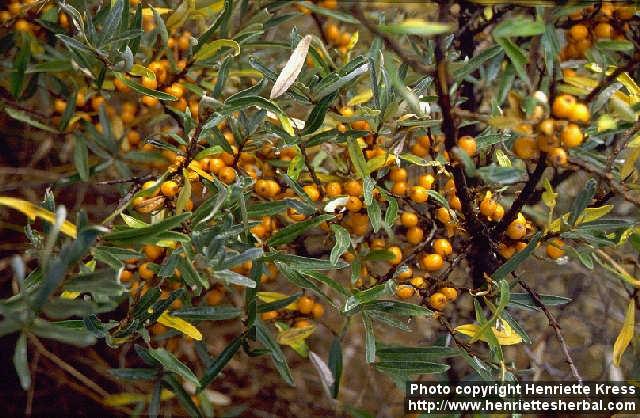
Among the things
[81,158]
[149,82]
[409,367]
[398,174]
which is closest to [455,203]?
[398,174]

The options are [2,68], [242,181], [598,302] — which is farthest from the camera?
[598,302]

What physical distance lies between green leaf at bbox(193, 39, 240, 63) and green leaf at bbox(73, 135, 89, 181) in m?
0.42

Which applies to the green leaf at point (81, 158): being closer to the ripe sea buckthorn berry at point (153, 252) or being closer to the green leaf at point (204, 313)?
the ripe sea buckthorn berry at point (153, 252)

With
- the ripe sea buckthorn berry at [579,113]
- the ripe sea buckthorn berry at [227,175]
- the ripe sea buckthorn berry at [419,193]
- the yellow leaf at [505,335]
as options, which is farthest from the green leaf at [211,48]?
the yellow leaf at [505,335]

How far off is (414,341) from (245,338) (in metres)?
1.03

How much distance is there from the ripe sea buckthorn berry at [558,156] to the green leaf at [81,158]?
1.13 m

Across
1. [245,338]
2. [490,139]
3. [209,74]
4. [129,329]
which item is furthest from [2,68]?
[490,139]

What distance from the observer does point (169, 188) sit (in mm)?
1174

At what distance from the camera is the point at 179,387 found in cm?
129

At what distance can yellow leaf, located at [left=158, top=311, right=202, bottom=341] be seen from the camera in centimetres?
117

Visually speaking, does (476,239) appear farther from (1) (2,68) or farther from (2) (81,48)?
(1) (2,68)

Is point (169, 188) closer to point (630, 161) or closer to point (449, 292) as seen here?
point (449, 292)

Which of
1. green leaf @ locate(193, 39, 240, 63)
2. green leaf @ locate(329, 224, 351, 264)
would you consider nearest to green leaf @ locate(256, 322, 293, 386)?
green leaf @ locate(329, 224, 351, 264)

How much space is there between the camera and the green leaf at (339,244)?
1.09 meters
